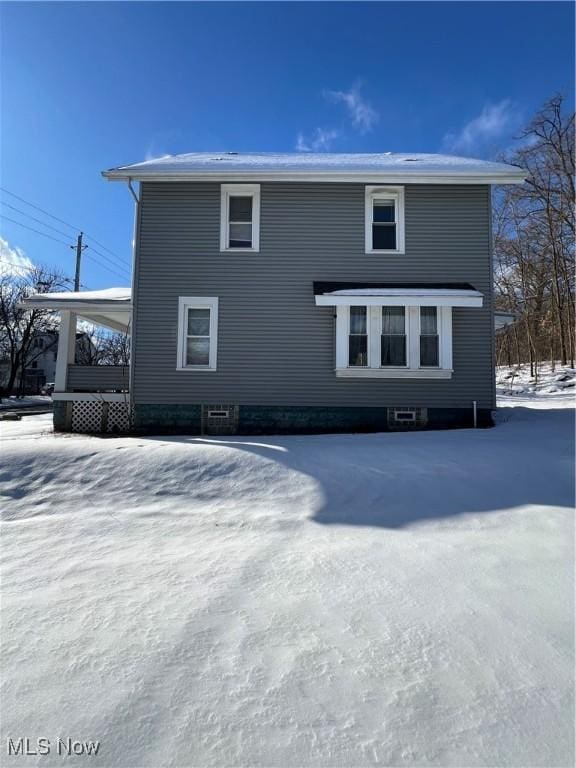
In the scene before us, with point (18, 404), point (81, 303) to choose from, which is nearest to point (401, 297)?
point (81, 303)

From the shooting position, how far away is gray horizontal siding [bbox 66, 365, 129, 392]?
34.5 feet

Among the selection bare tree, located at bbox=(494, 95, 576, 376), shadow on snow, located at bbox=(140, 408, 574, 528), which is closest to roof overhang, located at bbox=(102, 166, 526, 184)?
shadow on snow, located at bbox=(140, 408, 574, 528)

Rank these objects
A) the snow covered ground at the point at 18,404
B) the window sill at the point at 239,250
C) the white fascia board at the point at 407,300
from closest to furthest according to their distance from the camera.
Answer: the white fascia board at the point at 407,300 → the window sill at the point at 239,250 → the snow covered ground at the point at 18,404

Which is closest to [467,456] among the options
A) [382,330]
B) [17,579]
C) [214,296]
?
[382,330]

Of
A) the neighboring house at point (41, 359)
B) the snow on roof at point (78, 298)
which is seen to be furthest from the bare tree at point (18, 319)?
the snow on roof at point (78, 298)

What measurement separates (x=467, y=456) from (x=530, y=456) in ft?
2.67

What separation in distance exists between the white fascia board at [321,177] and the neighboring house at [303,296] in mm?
27

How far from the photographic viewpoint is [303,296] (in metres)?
10.2

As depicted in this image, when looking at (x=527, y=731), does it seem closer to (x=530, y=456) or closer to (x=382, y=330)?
(x=530, y=456)

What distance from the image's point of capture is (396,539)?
391cm

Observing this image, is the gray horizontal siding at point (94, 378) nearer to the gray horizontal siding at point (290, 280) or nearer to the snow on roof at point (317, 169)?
the gray horizontal siding at point (290, 280)

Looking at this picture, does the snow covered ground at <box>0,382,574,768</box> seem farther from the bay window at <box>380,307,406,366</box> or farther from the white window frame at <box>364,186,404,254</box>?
the white window frame at <box>364,186,404,254</box>

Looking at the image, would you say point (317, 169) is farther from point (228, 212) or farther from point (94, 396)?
point (94, 396)

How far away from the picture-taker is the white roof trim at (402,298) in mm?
9453
